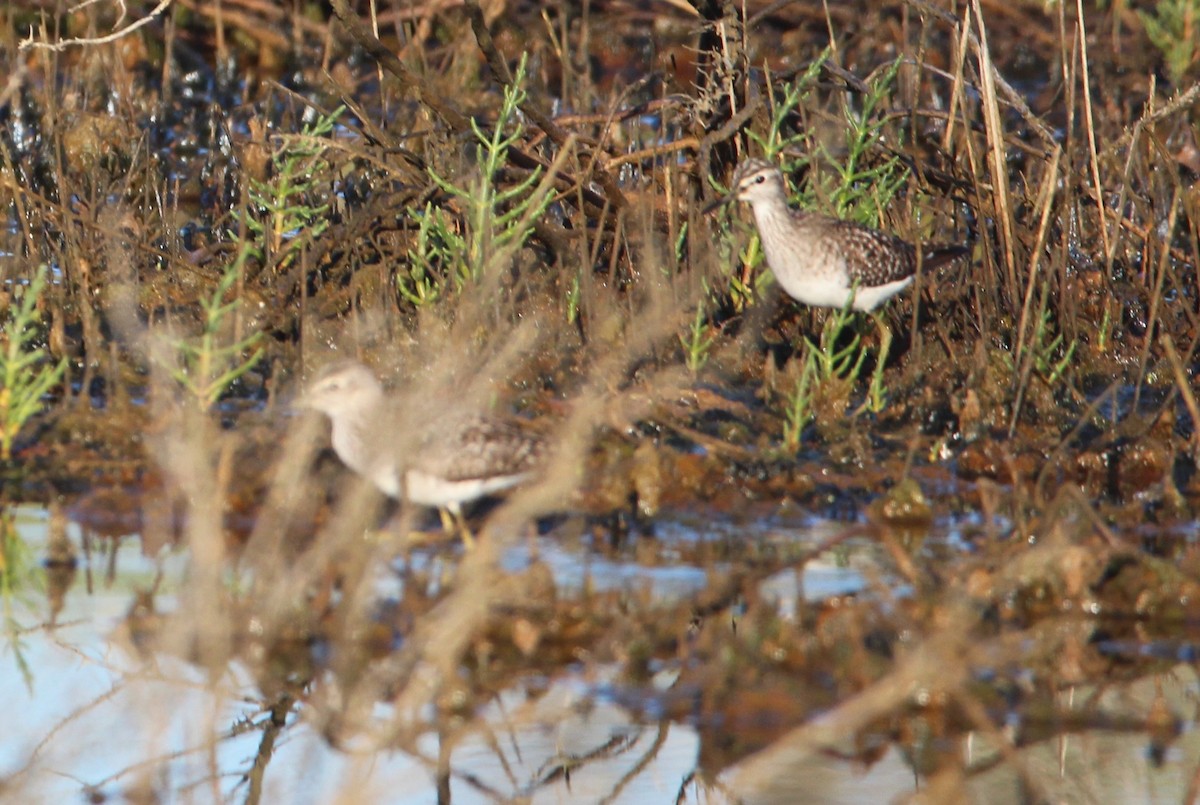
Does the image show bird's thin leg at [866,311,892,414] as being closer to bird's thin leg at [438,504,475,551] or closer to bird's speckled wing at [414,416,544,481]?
bird's speckled wing at [414,416,544,481]

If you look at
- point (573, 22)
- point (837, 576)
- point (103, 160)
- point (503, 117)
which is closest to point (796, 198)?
point (503, 117)

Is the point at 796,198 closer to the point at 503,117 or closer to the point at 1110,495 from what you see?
the point at 503,117

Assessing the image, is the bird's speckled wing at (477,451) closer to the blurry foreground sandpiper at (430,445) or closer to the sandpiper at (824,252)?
the blurry foreground sandpiper at (430,445)

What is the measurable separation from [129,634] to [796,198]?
4.47m

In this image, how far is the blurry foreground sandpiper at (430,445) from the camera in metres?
6.18

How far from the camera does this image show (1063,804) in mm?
4828

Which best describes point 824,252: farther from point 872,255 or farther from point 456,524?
point 456,524

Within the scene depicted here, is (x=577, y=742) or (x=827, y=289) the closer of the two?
(x=577, y=742)

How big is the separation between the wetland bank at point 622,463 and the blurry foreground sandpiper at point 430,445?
0.33ft

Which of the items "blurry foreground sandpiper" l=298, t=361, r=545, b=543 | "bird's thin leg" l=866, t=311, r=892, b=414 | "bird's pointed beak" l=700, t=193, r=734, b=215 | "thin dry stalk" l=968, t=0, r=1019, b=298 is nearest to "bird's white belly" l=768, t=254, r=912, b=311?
"bird's thin leg" l=866, t=311, r=892, b=414

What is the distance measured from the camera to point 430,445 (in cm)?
619

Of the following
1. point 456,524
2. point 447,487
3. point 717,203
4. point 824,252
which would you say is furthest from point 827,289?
point 447,487

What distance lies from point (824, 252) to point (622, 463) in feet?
5.15

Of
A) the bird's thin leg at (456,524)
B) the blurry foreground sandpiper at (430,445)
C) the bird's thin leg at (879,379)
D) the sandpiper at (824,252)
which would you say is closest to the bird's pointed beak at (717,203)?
the sandpiper at (824,252)
